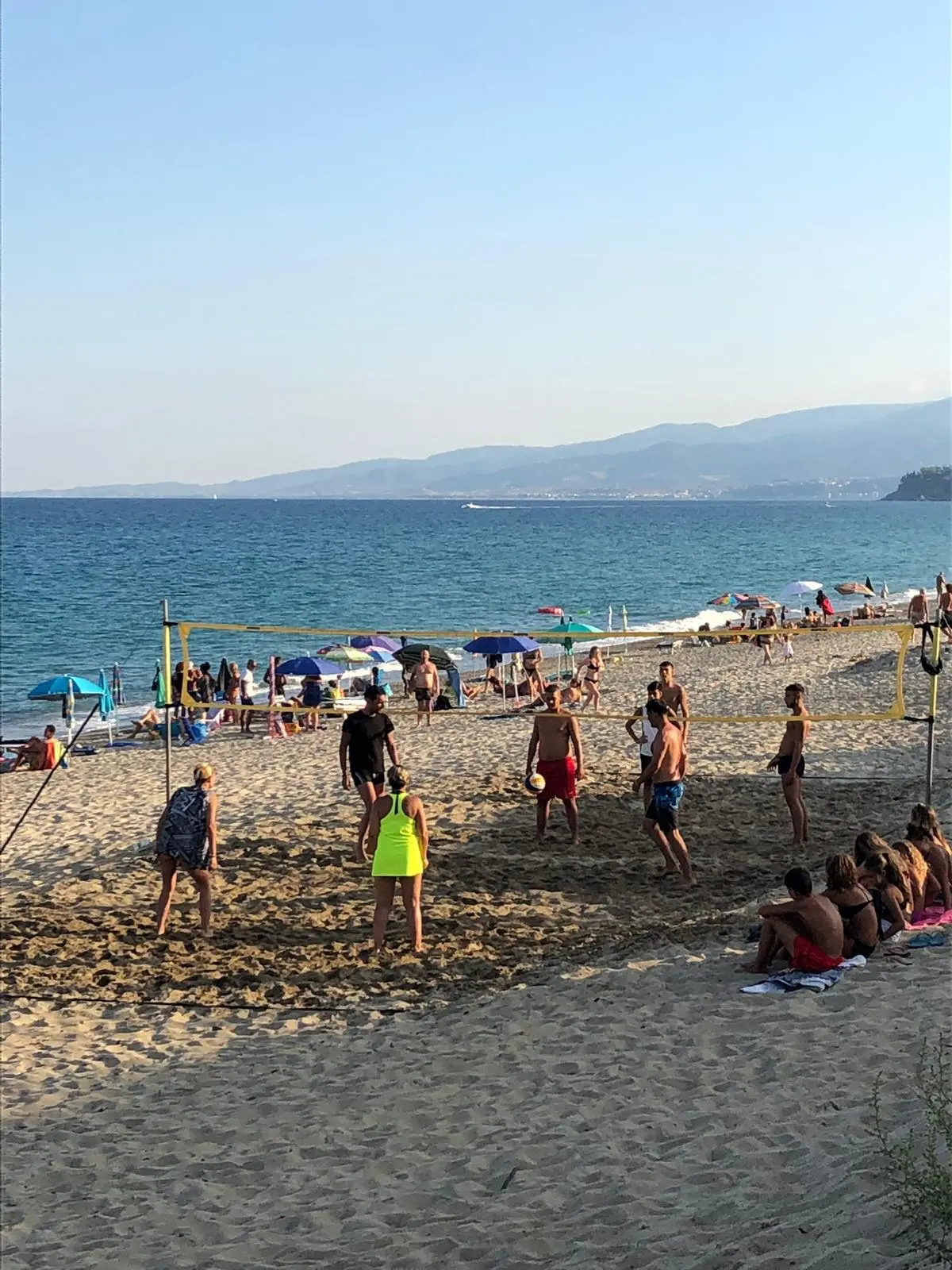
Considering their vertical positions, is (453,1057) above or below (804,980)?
below

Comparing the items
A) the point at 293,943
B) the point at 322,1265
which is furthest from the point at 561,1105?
the point at 293,943

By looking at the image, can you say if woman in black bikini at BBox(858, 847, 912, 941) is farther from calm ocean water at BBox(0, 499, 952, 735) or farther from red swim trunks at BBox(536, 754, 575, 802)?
calm ocean water at BBox(0, 499, 952, 735)

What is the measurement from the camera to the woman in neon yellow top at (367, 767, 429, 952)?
852 centimetres

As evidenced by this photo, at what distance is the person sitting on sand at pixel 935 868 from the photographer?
8.32 meters

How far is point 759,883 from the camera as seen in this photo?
394 inches

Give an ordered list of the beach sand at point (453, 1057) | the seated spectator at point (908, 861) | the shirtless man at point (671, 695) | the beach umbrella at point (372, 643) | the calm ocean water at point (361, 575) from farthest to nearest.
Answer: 1. the calm ocean water at point (361, 575)
2. the beach umbrella at point (372, 643)
3. the shirtless man at point (671, 695)
4. the seated spectator at point (908, 861)
5. the beach sand at point (453, 1057)

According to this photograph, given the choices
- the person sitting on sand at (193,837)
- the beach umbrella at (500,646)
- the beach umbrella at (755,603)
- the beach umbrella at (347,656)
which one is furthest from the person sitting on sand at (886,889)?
the beach umbrella at (755,603)

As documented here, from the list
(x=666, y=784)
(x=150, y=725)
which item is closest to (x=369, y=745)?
(x=666, y=784)

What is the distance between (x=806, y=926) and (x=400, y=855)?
258cm

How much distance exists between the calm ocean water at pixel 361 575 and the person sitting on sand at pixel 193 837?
1681cm

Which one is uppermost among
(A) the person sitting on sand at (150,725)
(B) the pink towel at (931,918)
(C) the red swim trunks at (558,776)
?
(C) the red swim trunks at (558,776)

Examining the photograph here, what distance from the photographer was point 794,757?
1071 cm

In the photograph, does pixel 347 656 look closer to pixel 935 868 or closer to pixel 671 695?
pixel 671 695

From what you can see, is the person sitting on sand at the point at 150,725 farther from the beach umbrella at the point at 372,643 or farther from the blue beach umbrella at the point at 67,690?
the beach umbrella at the point at 372,643
